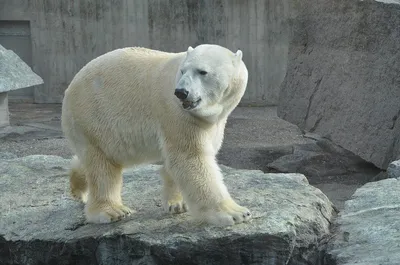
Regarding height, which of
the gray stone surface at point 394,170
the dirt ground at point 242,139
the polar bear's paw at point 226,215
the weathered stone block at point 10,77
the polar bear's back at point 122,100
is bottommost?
the dirt ground at point 242,139

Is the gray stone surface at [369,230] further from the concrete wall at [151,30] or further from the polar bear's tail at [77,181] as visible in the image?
the concrete wall at [151,30]

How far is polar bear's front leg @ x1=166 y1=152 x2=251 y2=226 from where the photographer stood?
3580 mm

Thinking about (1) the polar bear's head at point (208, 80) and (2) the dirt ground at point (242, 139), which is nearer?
(1) the polar bear's head at point (208, 80)

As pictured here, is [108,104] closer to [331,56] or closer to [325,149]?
[331,56]

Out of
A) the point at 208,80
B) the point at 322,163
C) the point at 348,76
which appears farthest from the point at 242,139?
the point at 208,80

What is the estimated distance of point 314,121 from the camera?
7090 mm

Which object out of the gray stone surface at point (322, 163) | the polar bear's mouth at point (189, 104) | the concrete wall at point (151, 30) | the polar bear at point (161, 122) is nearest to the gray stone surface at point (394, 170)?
the polar bear at point (161, 122)

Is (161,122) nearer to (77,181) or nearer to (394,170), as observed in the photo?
(77,181)

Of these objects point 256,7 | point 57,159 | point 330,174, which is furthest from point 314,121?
point 256,7

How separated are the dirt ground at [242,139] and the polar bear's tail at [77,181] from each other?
7.38 ft

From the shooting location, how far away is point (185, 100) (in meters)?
3.32

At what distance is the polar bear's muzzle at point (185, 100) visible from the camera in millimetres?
3285

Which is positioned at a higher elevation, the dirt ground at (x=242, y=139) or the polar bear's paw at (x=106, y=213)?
the polar bear's paw at (x=106, y=213)

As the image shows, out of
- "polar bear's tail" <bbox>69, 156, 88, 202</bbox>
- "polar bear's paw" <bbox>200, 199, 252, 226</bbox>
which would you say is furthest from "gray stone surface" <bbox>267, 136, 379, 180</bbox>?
"polar bear's paw" <bbox>200, 199, 252, 226</bbox>
